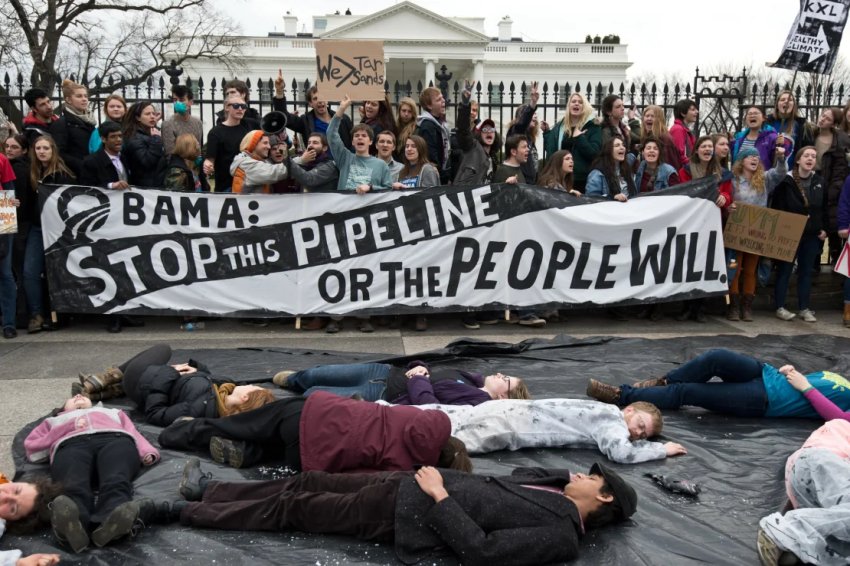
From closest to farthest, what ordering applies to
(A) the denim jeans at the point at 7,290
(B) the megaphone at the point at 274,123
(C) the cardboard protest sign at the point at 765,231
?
(A) the denim jeans at the point at 7,290 < (B) the megaphone at the point at 274,123 < (C) the cardboard protest sign at the point at 765,231

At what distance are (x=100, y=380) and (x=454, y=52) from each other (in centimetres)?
5407

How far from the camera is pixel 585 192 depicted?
868cm

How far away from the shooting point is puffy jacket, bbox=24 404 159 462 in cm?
420

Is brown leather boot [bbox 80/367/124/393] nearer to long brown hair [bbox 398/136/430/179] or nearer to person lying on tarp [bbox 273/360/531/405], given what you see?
person lying on tarp [bbox 273/360/531/405]

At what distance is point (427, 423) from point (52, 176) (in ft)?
19.0

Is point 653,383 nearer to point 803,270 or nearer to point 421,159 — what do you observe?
point 421,159

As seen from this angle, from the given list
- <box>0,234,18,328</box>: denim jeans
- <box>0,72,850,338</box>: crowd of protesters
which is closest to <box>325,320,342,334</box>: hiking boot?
<box>0,72,850,338</box>: crowd of protesters

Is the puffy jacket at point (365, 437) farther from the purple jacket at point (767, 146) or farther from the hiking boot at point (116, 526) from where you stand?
the purple jacket at point (767, 146)

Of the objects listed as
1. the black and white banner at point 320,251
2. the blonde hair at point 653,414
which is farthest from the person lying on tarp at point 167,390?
the black and white banner at point 320,251

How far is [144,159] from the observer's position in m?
8.01

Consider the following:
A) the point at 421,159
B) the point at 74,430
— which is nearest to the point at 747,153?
the point at 421,159

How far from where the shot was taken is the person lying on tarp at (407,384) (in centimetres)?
498

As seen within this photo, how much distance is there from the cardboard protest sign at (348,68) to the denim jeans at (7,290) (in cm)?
358

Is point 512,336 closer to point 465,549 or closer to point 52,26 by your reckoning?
point 465,549
